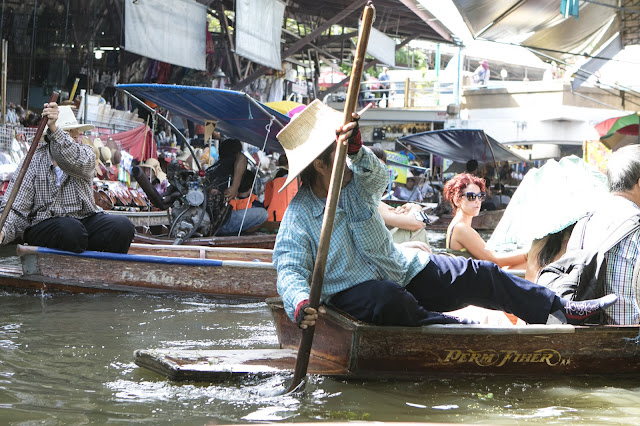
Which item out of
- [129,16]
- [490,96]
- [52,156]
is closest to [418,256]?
[52,156]

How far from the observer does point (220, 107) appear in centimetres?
779

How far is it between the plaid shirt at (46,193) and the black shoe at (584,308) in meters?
3.77

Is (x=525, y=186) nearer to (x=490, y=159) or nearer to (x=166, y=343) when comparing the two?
(x=166, y=343)

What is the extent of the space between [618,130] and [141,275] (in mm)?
10229

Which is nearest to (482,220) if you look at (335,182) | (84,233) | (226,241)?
(226,241)

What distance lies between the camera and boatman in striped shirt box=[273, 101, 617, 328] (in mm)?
3303

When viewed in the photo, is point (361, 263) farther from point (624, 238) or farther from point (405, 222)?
point (405, 222)

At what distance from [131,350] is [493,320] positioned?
212 centimetres

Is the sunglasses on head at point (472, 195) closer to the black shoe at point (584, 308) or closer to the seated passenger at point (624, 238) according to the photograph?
the seated passenger at point (624, 238)

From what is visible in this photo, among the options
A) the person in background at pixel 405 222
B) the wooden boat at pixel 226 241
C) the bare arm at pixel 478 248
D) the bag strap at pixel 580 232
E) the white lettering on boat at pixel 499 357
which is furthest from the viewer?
the wooden boat at pixel 226 241

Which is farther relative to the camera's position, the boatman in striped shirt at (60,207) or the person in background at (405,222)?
the boatman in striped shirt at (60,207)

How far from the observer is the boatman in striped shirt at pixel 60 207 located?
5910 mm

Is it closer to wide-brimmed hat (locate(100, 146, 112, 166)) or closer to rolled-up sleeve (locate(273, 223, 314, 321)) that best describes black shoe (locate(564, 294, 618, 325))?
rolled-up sleeve (locate(273, 223, 314, 321))

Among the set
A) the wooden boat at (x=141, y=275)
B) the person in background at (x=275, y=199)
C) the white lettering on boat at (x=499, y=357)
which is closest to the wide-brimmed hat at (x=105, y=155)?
the person in background at (x=275, y=199)
